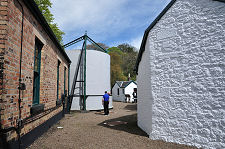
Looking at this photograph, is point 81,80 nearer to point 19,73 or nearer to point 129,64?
point 19,73

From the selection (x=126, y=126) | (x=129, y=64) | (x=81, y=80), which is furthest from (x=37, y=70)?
(x=129, y=64)

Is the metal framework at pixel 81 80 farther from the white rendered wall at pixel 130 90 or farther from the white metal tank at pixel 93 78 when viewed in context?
the white rendered wall at pixel 130 90

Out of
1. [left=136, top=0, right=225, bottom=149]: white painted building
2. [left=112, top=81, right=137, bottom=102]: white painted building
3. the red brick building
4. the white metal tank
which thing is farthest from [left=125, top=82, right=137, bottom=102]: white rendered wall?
the red brick building

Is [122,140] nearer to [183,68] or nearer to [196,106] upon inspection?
[196,106]

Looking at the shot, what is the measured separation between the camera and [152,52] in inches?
207

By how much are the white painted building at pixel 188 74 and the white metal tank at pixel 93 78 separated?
25.4ft

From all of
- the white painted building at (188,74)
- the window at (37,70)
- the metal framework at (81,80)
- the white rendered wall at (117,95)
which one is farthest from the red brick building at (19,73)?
the white rendered wall at (117,95)

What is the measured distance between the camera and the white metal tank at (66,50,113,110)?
1234 centimetres

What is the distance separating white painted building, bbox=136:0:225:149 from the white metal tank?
25.4 ft

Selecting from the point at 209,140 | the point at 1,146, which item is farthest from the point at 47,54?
the point at 209,140

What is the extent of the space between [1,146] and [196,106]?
187 inches

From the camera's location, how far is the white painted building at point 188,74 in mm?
4145

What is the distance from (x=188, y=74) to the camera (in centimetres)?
454

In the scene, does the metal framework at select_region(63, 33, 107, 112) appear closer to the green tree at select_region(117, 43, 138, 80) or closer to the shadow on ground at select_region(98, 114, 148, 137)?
the shadow on ground at select_region(98, 114, 148, 137)
